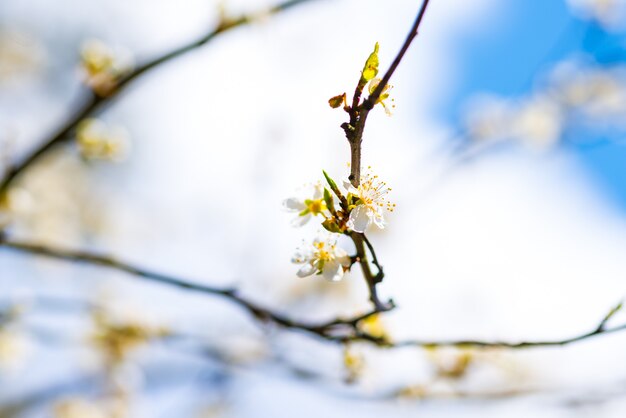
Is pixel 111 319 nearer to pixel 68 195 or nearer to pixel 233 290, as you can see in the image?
pixel 233 290

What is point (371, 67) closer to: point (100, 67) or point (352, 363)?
point (352, 363)

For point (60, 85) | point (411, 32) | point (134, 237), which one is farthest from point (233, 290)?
point (60, 85)

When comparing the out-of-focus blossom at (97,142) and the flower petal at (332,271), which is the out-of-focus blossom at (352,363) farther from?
the out-of-focus blossom at (97,142)

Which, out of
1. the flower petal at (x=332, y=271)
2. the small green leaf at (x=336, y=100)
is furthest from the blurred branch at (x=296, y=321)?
the small green leaf at (x=336, y=100)

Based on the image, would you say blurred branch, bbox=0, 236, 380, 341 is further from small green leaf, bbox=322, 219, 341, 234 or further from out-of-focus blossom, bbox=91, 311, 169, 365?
out-of-focus blossom, bbox=91, 311, 169, 365

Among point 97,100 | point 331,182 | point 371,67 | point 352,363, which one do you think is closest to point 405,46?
point 371,67

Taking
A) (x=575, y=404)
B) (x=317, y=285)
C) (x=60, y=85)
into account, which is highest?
(x=60, y=85)

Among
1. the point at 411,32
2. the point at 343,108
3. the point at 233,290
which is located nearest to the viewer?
the point at 411,32
